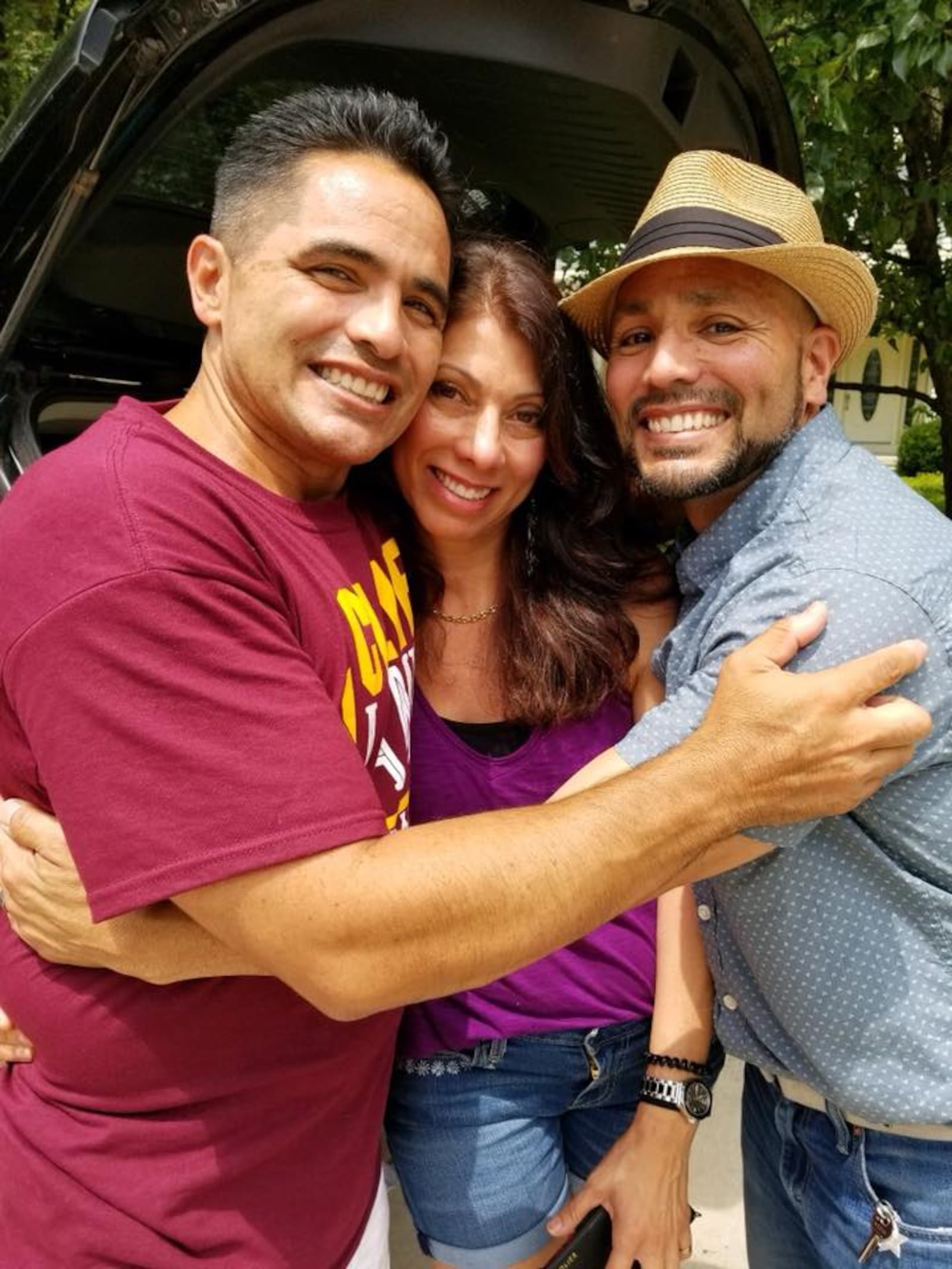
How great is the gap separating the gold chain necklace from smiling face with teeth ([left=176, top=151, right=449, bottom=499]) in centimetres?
49

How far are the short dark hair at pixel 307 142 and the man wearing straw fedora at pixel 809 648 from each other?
397mm

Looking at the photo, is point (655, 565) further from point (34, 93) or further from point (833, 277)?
point (34, 93)

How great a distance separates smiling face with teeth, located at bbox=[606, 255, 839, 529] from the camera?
1.70 metres

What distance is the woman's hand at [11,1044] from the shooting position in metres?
1.47

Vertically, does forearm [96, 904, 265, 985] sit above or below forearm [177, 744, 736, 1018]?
below

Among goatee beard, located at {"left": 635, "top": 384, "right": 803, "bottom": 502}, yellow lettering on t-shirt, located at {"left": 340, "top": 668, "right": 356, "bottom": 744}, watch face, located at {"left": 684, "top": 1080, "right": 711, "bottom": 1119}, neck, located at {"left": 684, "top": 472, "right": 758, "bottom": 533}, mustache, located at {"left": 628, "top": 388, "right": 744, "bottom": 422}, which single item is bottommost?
watch face, located at {"left": 684, "top": 1080, "right": 711, "bottom": 1119}

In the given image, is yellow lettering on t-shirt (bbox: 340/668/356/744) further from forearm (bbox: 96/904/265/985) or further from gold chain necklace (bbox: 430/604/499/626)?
gold chain necklace (bbox: 430/604/499/626)

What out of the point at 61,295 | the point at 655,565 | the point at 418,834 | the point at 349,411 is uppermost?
the point at 61,295

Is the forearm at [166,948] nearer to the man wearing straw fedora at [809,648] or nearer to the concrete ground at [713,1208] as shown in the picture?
the man wearing straw fedora at [809,648]

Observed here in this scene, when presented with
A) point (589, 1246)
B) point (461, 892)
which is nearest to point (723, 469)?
point (461, 892)

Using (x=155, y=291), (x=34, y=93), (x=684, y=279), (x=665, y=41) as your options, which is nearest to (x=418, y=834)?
(x=684, y=279)

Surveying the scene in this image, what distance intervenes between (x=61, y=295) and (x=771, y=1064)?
6.34ft

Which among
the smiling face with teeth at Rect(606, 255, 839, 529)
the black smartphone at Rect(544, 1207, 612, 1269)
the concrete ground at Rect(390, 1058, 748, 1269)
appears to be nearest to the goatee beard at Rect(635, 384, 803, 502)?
the smiling face with teeth at Rect(606, 255, 839, 529)

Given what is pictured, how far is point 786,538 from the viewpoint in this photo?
4.84 feet
